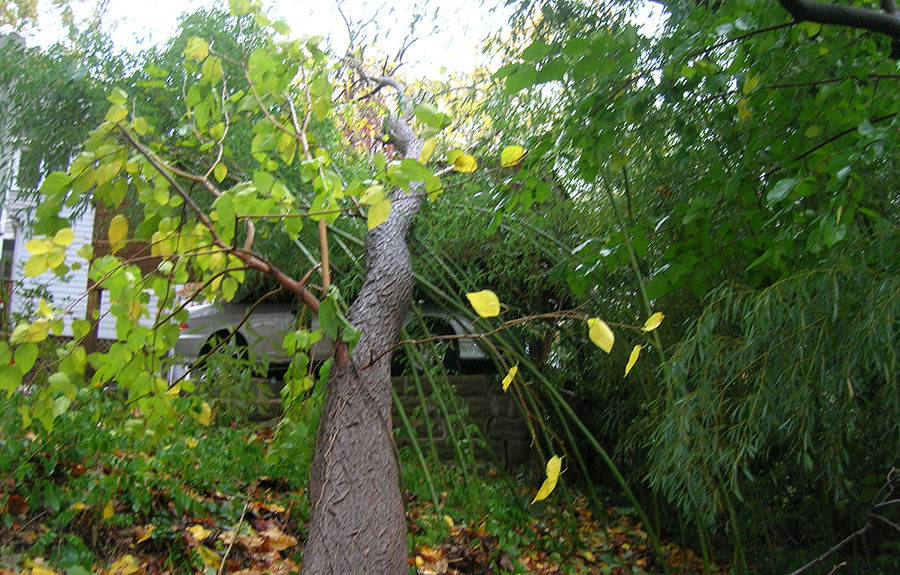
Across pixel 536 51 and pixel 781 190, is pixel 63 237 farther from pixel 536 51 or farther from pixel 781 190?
pixel 781 190

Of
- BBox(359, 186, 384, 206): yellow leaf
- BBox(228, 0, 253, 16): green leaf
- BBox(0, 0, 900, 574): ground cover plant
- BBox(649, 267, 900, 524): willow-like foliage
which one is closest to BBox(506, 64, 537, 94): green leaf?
BBox(0, 0, 900, 574): ground cover plant

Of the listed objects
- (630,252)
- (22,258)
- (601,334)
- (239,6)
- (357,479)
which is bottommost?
Result: (357,479)

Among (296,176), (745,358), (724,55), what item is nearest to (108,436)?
(296,176)

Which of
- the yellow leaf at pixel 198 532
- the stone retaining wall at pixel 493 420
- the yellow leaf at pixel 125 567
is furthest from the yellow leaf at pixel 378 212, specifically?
the stone retaining wall at pixel 493 420

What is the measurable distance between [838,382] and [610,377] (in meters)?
1.81

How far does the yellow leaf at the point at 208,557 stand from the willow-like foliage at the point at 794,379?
1.54 m

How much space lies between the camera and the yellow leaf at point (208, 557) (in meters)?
2.28

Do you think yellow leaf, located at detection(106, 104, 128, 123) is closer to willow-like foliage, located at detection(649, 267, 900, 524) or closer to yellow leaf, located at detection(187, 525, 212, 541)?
yellow leaf, located at detection(187, 525, 212, 541)

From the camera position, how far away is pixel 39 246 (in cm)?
150

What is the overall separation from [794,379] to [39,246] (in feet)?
6.75

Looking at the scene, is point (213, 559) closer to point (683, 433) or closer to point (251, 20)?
point (683, 433)

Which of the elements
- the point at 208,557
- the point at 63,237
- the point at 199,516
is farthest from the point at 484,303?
the point at 199,516

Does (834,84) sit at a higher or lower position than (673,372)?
higher

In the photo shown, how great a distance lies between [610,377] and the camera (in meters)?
3.76
